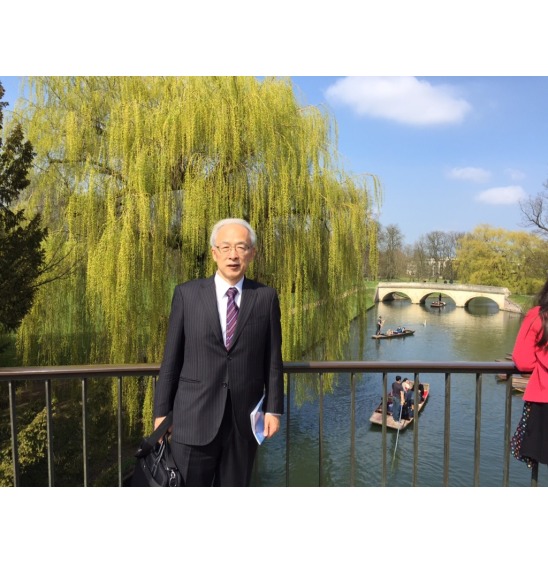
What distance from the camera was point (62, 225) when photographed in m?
7.39

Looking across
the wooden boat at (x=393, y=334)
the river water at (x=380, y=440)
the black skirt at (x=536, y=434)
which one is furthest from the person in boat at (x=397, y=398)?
the wooden boat at (x=393, y=334)

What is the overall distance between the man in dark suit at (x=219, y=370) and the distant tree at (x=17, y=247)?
631 centimetres

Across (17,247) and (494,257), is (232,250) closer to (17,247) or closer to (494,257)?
(17,247)

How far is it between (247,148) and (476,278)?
38944mm

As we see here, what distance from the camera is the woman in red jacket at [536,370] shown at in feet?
6.79

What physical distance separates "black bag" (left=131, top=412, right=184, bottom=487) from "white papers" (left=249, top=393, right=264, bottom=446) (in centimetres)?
35

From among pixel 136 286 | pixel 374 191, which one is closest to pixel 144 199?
pixel 136 286

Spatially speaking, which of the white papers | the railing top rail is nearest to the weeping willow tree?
the railing top rail

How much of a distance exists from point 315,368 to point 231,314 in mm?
620

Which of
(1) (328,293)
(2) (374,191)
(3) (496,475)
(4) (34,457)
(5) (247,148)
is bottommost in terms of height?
(3) (496,475)

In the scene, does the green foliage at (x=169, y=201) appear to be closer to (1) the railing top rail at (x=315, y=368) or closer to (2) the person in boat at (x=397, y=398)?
(1) the railing top rail at (x=315, y=368)

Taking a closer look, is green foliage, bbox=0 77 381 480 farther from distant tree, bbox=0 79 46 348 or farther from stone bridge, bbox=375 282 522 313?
stone bridge, bbox=375 282 522 313

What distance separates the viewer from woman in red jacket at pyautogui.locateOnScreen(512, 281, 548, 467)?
207 centimetres

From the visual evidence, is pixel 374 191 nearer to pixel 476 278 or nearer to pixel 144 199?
pixel 144 199
